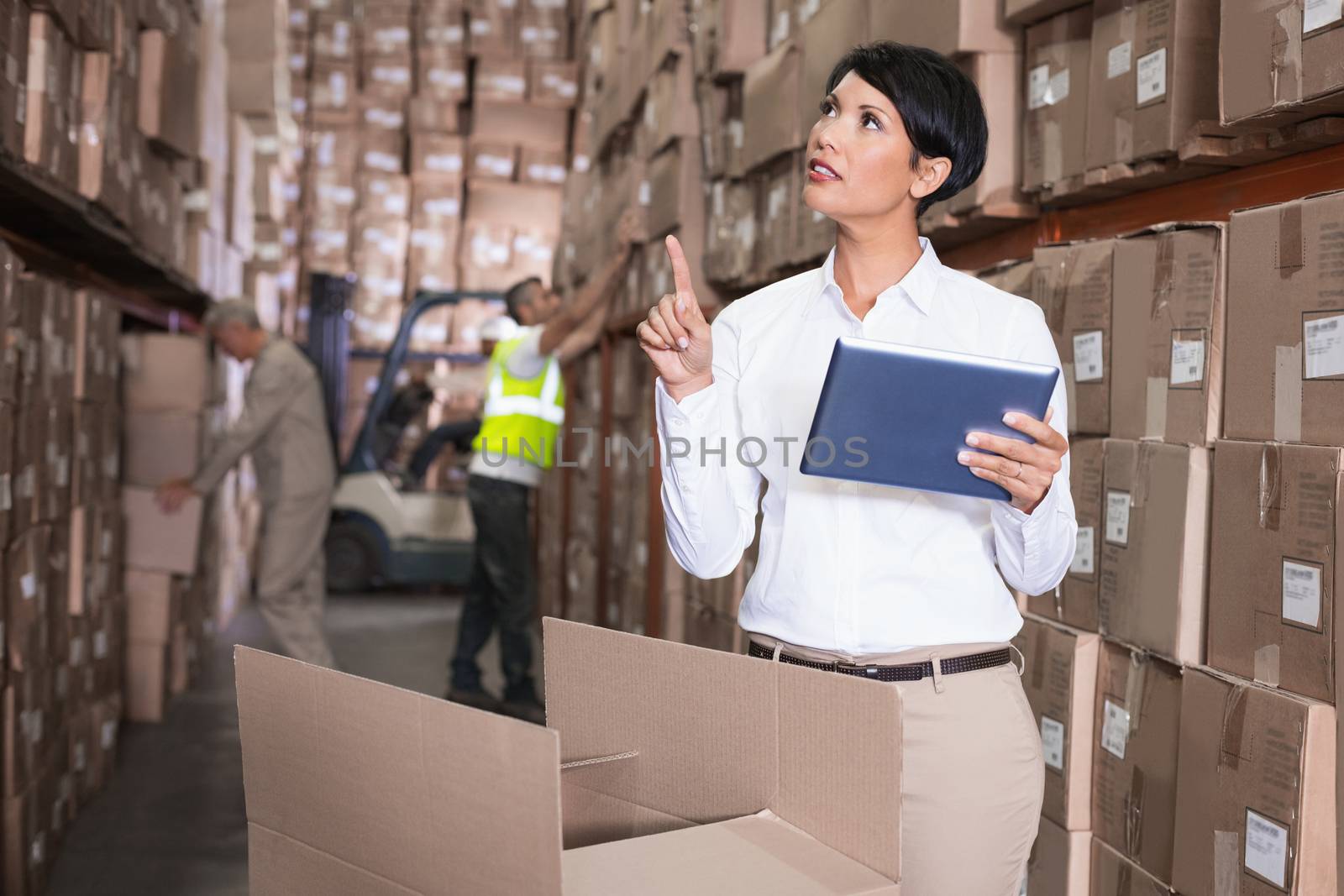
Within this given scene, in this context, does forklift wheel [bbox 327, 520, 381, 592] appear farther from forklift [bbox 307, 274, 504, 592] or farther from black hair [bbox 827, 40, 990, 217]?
black hair [bbox 827, 40, 990, 217]

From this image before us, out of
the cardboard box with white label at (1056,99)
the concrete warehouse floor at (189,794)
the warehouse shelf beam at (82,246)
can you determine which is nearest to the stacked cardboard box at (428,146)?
the warehouse shelf beam at (82,246)

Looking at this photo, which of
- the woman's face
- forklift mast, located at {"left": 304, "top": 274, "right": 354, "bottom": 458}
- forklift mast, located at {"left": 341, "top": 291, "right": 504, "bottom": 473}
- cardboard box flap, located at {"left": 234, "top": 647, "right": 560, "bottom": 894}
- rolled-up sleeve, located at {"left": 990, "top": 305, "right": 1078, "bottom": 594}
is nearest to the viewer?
cardboard box flap, located at {"left": 234, "top": 647, "right": 560, "bottom": 894}

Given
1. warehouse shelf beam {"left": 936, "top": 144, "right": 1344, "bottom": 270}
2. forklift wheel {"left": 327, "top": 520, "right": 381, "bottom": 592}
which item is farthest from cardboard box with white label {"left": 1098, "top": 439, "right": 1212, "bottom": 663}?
forklift wheel {"left": 327, "top": 520, "right": 381, "bottom": 592}

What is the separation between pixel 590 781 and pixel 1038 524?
0.54m

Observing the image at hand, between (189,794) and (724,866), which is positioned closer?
(724,866)

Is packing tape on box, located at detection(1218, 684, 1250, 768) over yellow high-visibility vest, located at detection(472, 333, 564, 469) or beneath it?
beneath

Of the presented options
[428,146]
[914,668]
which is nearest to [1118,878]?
[914,668]

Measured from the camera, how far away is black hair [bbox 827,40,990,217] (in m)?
1.46

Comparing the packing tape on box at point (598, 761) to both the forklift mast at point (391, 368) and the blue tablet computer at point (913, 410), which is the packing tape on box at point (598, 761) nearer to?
the blue tablet computer at point (913, 410)

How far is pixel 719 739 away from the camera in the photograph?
110 cm

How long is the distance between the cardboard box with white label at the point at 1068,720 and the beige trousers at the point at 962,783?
683 millimetres

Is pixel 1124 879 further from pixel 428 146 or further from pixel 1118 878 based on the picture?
pixel 428 146

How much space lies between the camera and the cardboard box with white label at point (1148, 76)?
1.82m

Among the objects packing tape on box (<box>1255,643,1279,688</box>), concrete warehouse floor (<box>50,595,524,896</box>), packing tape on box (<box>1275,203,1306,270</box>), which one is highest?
packing tape on box (<box>1275,203,1306,270</box>)
